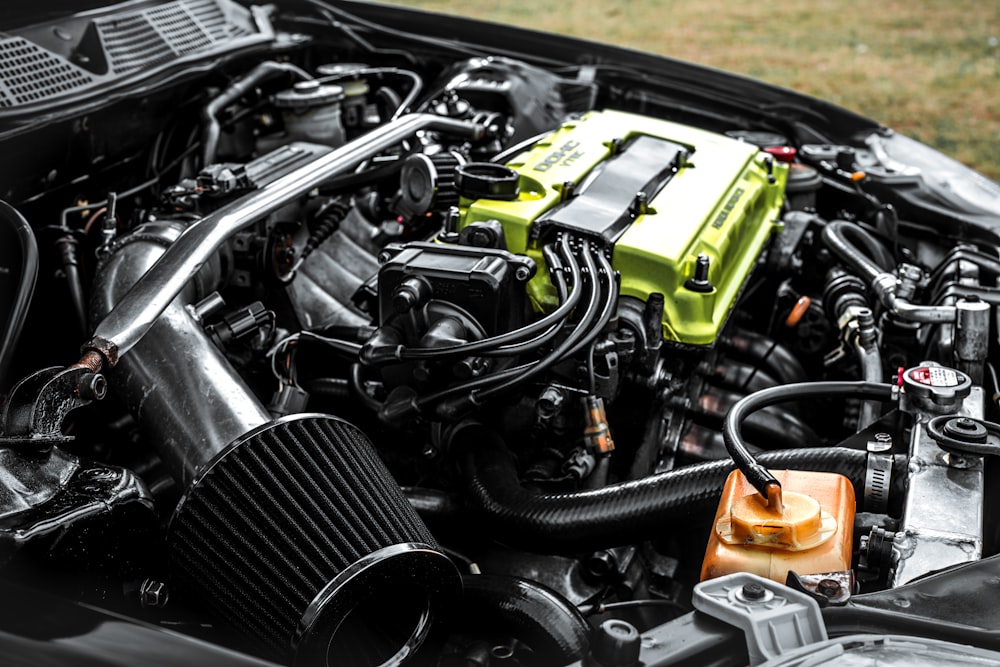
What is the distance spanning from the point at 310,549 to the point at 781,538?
0.60 meters

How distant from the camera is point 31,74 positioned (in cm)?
205

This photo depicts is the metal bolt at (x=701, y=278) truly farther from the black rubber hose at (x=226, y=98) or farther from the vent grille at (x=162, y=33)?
the vent grille at (x=162, y=33)

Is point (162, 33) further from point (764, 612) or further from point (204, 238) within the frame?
point (764, 612)

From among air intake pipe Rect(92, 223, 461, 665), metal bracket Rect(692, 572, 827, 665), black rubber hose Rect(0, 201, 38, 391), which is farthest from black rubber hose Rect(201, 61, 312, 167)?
metal bracket Rect(692, 572, 827, 665)

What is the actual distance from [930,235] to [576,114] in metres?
0.98

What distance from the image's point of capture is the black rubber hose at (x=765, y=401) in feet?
4.54

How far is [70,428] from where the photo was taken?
5.83 feet

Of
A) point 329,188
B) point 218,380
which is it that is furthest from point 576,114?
point 218,380

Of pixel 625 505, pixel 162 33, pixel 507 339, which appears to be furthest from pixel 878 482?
pixel 162 33

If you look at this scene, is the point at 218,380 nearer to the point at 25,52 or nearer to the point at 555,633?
the point at 555,633

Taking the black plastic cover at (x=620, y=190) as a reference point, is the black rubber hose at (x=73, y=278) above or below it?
below

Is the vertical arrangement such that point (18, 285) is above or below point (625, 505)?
above

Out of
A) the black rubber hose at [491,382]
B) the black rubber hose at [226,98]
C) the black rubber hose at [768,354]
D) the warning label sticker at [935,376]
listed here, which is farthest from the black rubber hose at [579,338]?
the black rubber hose at [226,98]

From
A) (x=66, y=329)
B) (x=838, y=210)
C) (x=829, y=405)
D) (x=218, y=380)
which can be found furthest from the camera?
(x=838, y=210)
